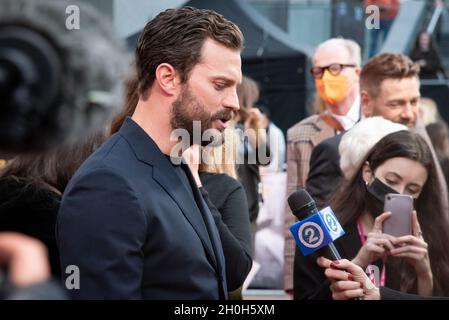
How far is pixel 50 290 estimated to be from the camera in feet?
2.88

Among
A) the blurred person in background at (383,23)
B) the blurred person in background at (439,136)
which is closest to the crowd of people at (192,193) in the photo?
the blurred person in background at (439,136)

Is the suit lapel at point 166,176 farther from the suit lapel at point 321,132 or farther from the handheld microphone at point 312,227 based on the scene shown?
the suit lapel at point 321,132

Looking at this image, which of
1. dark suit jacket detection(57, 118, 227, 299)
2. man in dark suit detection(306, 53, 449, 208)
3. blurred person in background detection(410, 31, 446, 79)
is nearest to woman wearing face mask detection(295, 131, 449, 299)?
man in dark suit detection(306, 53, 449, 208)

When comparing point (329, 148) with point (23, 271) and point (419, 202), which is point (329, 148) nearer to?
point (419, 202)

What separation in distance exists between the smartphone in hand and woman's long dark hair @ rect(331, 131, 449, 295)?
0.18 meters

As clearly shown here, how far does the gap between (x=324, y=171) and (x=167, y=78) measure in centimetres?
178

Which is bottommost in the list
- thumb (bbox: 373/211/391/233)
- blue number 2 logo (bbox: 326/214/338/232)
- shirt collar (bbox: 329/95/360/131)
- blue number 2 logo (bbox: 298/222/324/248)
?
blue number 2 logo (bbox: 298/222/324/248)

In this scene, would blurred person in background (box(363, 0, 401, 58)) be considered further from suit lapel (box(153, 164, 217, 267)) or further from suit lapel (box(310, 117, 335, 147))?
suit lapel (box(153, 164, 217, 267))

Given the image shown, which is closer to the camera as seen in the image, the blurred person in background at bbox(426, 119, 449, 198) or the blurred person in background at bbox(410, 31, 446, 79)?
the blurred person in background at bbox(426, 119, 449, 198)

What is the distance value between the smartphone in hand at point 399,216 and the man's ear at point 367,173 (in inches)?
7.1

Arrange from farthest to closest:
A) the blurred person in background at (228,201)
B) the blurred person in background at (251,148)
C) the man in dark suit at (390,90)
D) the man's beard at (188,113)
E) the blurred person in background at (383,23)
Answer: the blurred person in background at (383,23) → the blurred person in background at (251,148) → the man in dark suit at (390,90) → the blurred person in background at (228,201) → the man's beard at (188,113)

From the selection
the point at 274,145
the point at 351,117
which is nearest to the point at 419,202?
the point at 351,117

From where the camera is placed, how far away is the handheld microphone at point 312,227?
2428 millimetres

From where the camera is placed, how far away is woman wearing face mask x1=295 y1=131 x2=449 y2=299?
325 cm
